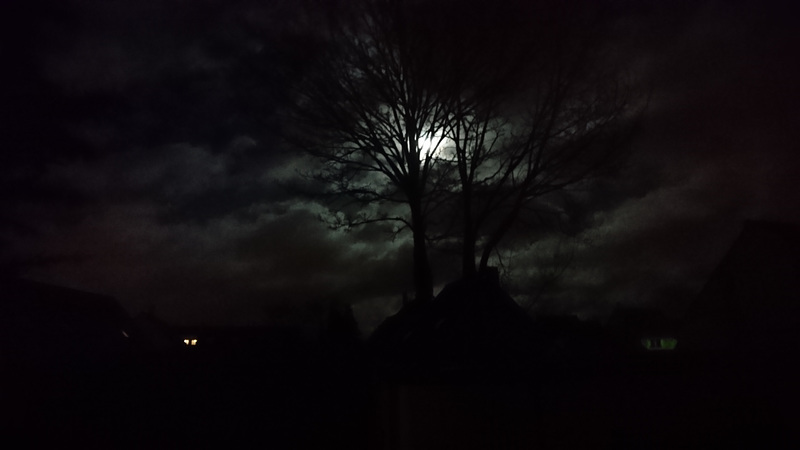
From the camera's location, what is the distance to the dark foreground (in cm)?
841

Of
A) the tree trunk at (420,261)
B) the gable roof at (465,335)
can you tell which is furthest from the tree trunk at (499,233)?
the gable roof at (465,335)

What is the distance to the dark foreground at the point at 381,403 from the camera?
27.6ft

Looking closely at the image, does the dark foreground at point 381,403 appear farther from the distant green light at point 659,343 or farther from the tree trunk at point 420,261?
the distant green light at point 659,343

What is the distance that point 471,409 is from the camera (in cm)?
888

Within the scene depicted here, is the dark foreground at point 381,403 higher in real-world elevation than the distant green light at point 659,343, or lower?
lower

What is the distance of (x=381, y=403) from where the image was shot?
387 inches

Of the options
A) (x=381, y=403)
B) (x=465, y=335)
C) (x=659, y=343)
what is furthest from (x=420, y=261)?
(x=659, y=343)

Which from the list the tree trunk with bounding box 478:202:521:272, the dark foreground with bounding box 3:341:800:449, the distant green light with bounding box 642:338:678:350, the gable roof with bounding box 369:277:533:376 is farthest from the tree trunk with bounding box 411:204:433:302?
the distant green light with bounding box 642:338:678:350

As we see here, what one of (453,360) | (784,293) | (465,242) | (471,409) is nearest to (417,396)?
(471,409)

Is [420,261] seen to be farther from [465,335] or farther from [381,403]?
[465,335]

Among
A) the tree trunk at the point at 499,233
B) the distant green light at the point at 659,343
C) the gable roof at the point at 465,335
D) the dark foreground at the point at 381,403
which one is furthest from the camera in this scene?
the distant green light at the point at 659,343

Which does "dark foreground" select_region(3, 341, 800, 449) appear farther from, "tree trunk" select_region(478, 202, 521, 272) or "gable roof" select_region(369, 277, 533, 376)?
"tree trunk" select_region(478, 202, 521, 272)

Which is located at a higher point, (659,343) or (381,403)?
(659,343)

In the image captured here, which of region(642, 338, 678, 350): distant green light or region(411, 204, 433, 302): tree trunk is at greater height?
region(411, 204, 433, 302): tree trunk
